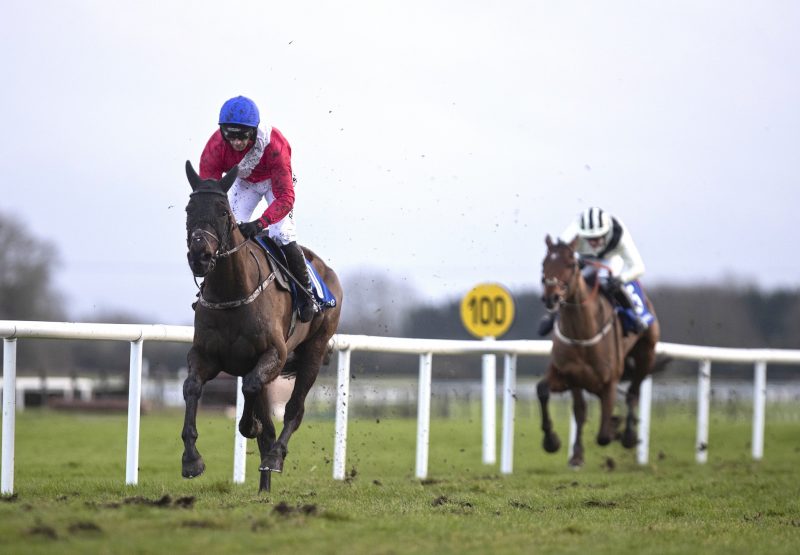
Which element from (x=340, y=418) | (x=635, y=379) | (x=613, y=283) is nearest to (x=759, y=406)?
(x=635, y=379)

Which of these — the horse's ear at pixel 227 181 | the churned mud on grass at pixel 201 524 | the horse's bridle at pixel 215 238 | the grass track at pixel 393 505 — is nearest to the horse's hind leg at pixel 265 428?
the grass track at pixel 393 505

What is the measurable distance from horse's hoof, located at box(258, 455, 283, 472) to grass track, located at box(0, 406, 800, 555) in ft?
0.52

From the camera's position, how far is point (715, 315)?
39375mm

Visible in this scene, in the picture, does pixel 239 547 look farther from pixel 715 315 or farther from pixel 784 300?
pixel 784 300

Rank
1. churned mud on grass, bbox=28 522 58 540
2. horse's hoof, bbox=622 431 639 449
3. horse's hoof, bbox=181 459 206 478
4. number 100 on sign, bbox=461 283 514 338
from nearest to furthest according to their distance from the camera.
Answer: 1. churned mud on grass, bbox=28 522 58 540
2. horse's hoof, bbox=181 459 206 478
3. number 100 on sign, bbox=461 283 514 338
4. horse's hoof, bbox=622 431 639 449

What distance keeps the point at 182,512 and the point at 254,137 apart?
2.75 metres

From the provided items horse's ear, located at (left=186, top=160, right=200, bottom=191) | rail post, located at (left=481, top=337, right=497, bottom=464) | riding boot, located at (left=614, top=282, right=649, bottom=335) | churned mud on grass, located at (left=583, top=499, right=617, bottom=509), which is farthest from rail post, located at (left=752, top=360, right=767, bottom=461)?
horse's ear, located at (left=186, top=160, right=200, bottom=191)

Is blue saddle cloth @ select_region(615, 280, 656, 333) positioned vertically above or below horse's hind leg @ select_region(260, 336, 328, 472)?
above

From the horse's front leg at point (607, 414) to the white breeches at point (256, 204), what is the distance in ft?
14.1

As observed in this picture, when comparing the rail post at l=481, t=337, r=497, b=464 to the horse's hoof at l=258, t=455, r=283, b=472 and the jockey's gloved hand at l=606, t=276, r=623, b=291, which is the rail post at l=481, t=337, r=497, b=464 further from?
the horse's hoof at l=258, t=455, r=283, b=472

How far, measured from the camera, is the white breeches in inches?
305

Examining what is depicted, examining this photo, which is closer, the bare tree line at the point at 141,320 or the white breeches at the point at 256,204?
the white breeches at the point at 256,204

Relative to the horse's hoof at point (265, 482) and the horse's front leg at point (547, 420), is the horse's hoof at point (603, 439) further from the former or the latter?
the horse's hoof at point (265, 482)

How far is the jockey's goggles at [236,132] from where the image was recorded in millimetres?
7094
